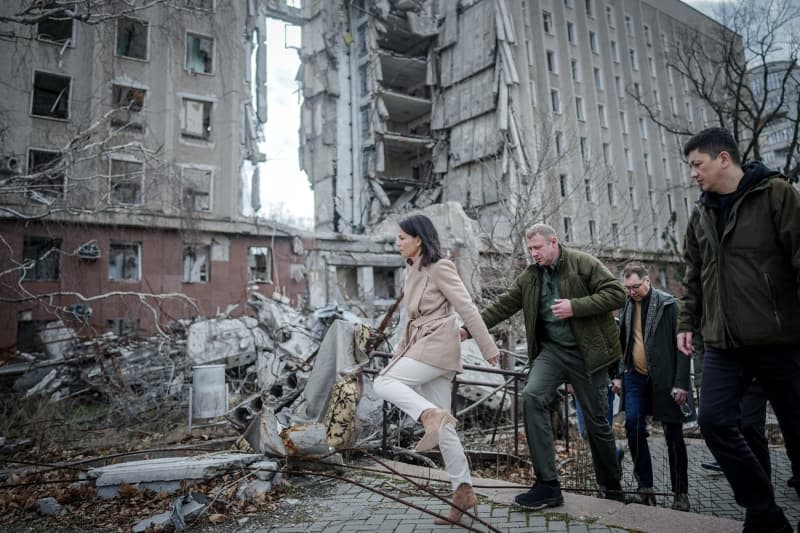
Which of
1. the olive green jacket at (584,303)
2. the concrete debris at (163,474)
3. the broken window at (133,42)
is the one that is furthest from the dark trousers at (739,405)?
the broken window at (133,42)

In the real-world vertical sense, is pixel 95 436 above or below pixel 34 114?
below

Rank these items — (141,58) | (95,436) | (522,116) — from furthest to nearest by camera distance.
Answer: (522,116), (141,58), (95,436)

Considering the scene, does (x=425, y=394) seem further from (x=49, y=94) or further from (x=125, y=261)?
(x=49, y=94)

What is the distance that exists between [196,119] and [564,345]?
2708 centimetres

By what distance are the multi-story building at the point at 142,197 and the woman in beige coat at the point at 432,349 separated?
9.32 metres

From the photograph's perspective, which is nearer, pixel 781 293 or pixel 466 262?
pixel 781 293

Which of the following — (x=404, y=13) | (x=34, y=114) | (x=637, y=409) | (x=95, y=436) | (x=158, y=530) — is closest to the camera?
(x=158, y=530)

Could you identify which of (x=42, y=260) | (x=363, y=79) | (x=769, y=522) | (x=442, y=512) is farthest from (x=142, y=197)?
(x=363, y=79)

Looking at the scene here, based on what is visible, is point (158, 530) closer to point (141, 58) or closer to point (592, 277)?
point (592, 277)

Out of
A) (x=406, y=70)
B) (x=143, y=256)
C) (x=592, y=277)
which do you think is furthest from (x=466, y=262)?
(x=406, y=70)

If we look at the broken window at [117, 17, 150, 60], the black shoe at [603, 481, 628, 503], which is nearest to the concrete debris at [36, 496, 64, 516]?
the black shoe at [603, 481, 628, 503]

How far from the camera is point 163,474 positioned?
4664mm

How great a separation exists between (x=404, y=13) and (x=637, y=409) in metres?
35.1

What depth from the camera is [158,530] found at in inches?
149
